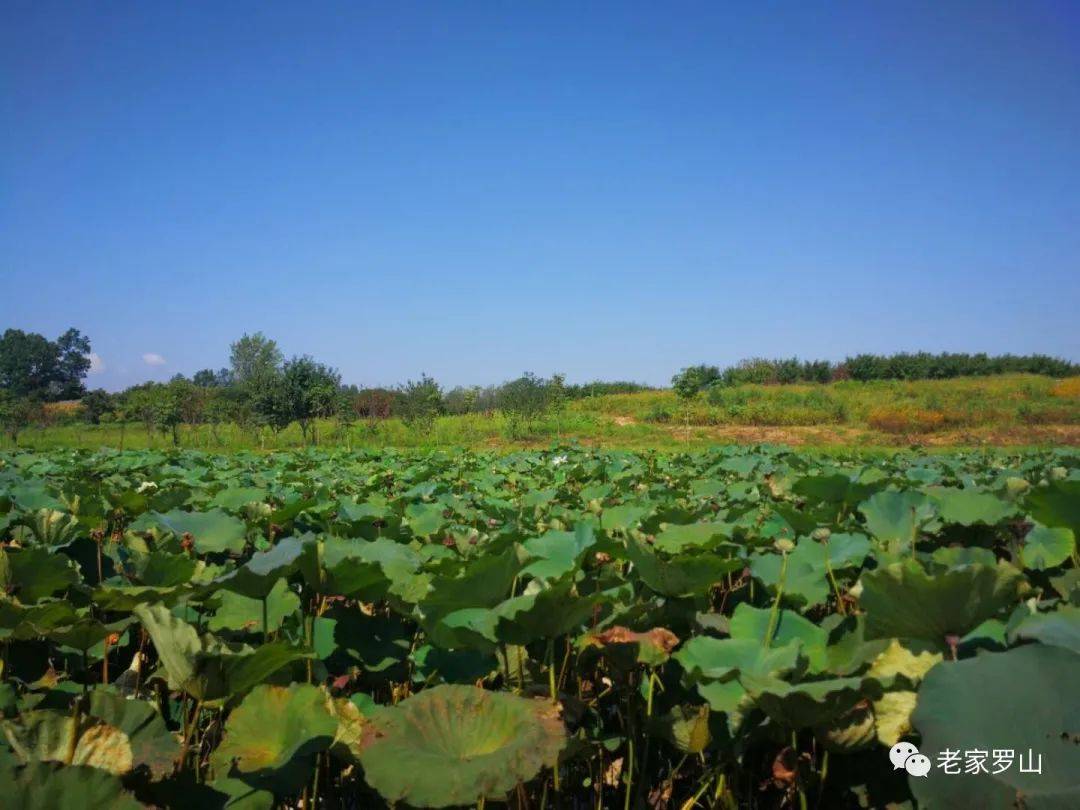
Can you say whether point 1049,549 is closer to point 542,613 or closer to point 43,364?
point 542,613

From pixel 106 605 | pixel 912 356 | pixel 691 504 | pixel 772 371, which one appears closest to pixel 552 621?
pixel 106 605

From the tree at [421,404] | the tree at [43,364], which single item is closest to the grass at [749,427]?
the tree at [421,404]

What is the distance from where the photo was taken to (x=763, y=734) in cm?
117

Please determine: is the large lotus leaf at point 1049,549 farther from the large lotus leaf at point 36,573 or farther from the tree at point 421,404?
the tree at point 421,404

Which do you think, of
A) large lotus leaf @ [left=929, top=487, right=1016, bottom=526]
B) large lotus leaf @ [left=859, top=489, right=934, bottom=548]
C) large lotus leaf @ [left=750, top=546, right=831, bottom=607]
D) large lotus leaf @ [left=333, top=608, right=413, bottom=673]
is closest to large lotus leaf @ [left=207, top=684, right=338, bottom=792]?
large lotus leaf @ [left=333, top=608, right=413, bottom=673]

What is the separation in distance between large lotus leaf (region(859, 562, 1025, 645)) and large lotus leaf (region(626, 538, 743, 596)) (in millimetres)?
311

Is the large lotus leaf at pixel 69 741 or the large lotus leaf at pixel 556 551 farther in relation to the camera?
the large lotus leaf at pixel 556 551

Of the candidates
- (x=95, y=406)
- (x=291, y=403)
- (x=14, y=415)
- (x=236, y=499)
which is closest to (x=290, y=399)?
(x=291, y=403)

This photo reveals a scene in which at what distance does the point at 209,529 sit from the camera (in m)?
2.14

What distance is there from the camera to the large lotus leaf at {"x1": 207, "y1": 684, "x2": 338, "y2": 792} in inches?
41.1

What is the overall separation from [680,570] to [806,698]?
0.47 metres

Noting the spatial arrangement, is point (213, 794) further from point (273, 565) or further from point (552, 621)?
point (552, 621)

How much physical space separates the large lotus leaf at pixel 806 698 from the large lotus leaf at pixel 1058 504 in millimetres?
976

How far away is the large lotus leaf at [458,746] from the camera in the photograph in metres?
0.87
